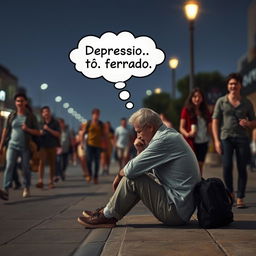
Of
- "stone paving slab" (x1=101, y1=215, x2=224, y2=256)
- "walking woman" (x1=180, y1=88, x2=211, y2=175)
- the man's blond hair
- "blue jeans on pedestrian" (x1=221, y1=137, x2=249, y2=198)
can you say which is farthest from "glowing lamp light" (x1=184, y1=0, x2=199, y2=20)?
the man's blond hair

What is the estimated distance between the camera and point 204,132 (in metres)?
9.67

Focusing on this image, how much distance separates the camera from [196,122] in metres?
9.66

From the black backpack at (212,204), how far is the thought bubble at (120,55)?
262cm

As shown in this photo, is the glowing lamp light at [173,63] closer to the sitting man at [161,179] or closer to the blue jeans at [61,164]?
the blue jeans at [61,164]

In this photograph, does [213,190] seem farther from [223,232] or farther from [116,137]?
[116,137]

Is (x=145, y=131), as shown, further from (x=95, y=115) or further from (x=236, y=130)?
(x=95, y=115)

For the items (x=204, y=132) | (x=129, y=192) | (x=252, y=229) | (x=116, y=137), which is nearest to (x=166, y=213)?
(x=129, y=192)

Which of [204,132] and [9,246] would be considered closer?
[9,246]

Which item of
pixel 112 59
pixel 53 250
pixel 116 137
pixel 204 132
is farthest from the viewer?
pixel 116 137

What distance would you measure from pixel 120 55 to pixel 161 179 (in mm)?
2755

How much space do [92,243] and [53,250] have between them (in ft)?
1.15

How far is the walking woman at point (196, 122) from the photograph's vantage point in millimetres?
9602

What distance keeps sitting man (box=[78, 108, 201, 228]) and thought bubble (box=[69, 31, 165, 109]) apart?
2.27m

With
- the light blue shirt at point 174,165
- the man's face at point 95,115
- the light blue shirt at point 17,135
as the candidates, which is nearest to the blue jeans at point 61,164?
the man's face at point 95,115
